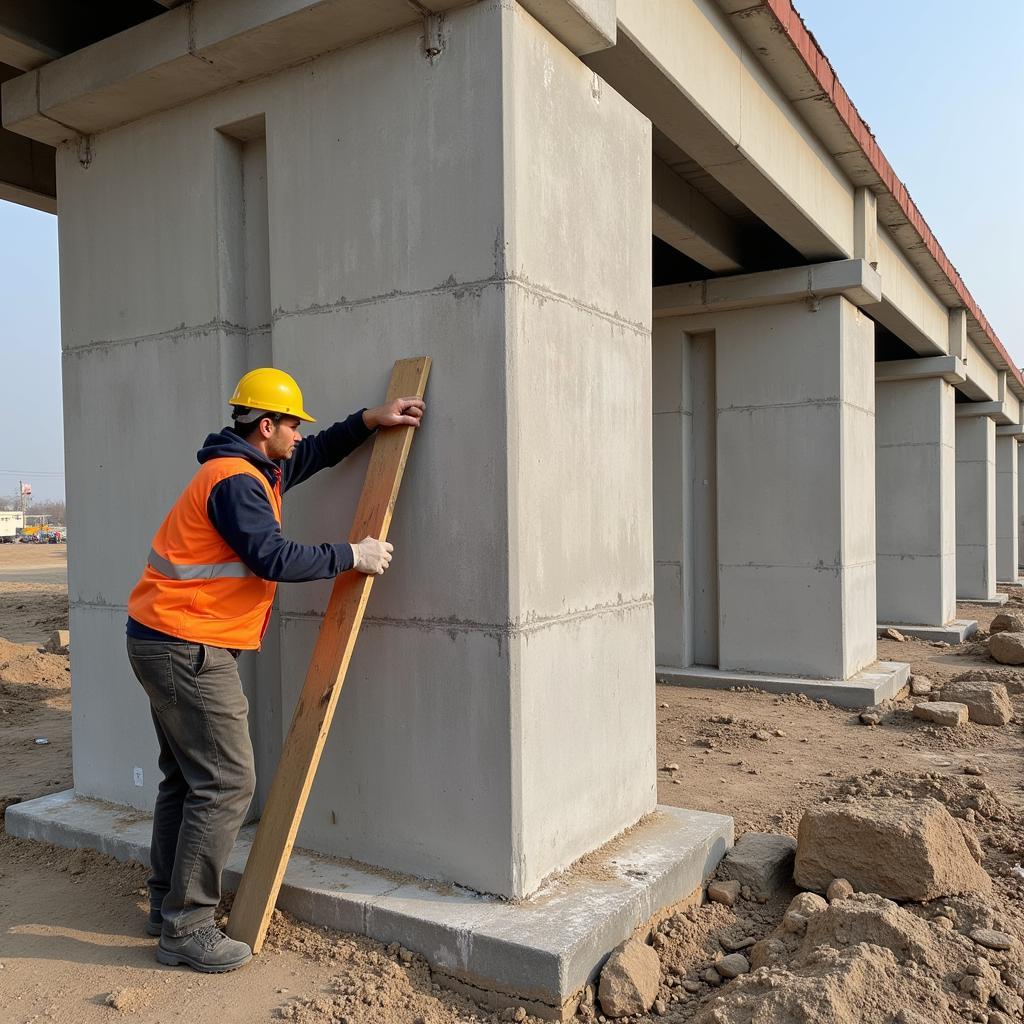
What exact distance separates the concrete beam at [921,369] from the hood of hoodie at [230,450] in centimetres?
1180

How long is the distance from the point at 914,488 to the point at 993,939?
10.9 metres

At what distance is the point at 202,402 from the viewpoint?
15.8 feet

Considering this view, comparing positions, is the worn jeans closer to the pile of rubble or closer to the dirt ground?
the dirt ground

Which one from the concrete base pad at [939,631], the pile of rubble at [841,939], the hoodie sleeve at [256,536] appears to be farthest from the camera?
the concrete base pad at [939,631]

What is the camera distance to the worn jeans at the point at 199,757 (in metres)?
3.63

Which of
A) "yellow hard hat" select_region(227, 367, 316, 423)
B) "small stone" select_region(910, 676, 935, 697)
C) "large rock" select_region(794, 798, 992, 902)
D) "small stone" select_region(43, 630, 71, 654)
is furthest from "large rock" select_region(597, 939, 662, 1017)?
"small stone" select_region(43, 630, 71, 654)

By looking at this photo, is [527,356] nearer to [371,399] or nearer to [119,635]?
[371,399]

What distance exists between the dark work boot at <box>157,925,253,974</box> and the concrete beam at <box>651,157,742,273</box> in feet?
19.6

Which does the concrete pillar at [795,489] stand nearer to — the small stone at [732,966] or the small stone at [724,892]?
the small stone at [724,892]

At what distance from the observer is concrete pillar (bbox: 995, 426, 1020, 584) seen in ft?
76.6

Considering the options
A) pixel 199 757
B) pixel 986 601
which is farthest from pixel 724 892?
pixel 986 601

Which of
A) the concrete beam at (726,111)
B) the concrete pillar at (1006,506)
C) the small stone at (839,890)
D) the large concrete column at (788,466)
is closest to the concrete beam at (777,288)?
the large concrete column at (788,466)

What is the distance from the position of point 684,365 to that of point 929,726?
4.31m

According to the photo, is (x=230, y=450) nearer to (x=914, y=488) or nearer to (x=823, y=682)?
(x=823, y=682)
